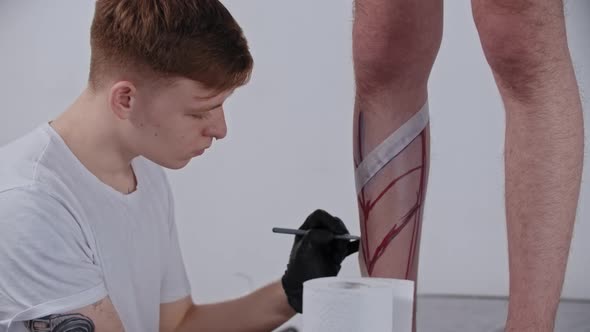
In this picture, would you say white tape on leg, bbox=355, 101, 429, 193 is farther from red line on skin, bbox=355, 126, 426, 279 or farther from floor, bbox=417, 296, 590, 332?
floor, bbox=417, 296, 590, 332

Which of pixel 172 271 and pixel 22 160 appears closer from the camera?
pixel 22 160

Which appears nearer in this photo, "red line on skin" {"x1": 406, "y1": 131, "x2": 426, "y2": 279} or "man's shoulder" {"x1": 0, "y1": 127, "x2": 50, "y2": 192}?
"man's shoulder" {"x1": 0, "y1": 127, "x2": 50, "y2": 192}

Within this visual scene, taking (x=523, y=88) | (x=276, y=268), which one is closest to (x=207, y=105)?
(x=523, y=88)

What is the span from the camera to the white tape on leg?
156cm

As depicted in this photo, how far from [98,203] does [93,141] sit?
9cm

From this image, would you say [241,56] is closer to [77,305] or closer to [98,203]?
[98,203]

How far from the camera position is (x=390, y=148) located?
1.56 meters

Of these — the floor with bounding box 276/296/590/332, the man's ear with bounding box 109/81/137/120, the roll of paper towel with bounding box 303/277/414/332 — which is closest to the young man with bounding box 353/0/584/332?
the roll of paper towel with bounding box 303/277/414/332

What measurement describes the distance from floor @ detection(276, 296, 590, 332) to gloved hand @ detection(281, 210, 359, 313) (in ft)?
1.94

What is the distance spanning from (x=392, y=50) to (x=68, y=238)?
557mm

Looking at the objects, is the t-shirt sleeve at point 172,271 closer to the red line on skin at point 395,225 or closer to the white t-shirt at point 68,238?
the white t-shirt at point 68,238

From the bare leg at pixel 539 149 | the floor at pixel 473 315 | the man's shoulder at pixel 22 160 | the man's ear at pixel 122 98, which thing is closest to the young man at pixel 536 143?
the bare leg at pixel 539 149

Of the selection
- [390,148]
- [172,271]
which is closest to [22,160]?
[172,271]

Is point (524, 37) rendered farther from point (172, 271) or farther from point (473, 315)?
point (473, 315)
